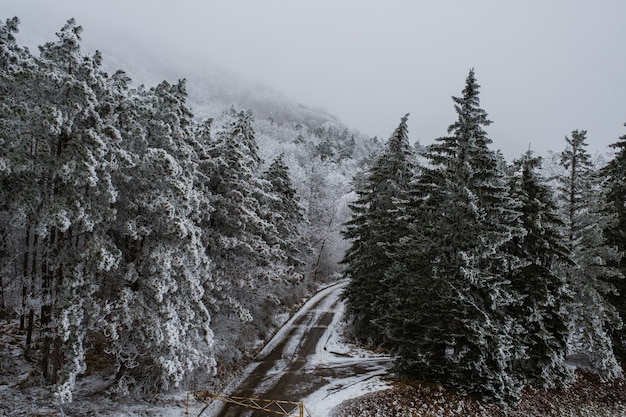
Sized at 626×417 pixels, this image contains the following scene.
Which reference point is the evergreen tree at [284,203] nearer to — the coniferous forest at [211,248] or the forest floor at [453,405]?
the coniferous forest at [211,248]

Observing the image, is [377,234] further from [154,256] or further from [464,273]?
[154,256]

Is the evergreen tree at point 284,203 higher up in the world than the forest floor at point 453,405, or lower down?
higher up

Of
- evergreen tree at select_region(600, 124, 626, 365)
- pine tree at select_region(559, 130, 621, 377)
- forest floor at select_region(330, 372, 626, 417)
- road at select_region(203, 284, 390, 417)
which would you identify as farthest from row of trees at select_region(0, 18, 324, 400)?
evergreen tree at select_region(600, 124, 626, 365)

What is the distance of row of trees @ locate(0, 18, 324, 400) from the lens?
12016mm

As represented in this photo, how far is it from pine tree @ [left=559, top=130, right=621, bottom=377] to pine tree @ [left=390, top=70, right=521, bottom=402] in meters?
7.54

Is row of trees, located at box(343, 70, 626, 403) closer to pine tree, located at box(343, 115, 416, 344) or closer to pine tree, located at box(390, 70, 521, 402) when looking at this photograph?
pine tree, located at box(390, 70, 521, 402)

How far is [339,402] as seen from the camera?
16.3m

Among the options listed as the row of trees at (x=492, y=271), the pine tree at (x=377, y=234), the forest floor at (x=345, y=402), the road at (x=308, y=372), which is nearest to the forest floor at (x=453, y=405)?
the forest floor at (x=345, y=402)

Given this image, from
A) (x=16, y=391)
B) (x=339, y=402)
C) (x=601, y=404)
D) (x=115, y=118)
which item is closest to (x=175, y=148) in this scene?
(x=115, y=118)

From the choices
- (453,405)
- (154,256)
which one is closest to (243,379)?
(154,256)

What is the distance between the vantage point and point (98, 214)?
12.9 metres

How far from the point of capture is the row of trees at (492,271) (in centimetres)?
1647

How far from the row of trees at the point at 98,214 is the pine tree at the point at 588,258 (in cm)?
2078

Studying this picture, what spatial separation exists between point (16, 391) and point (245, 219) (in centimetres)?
1132
